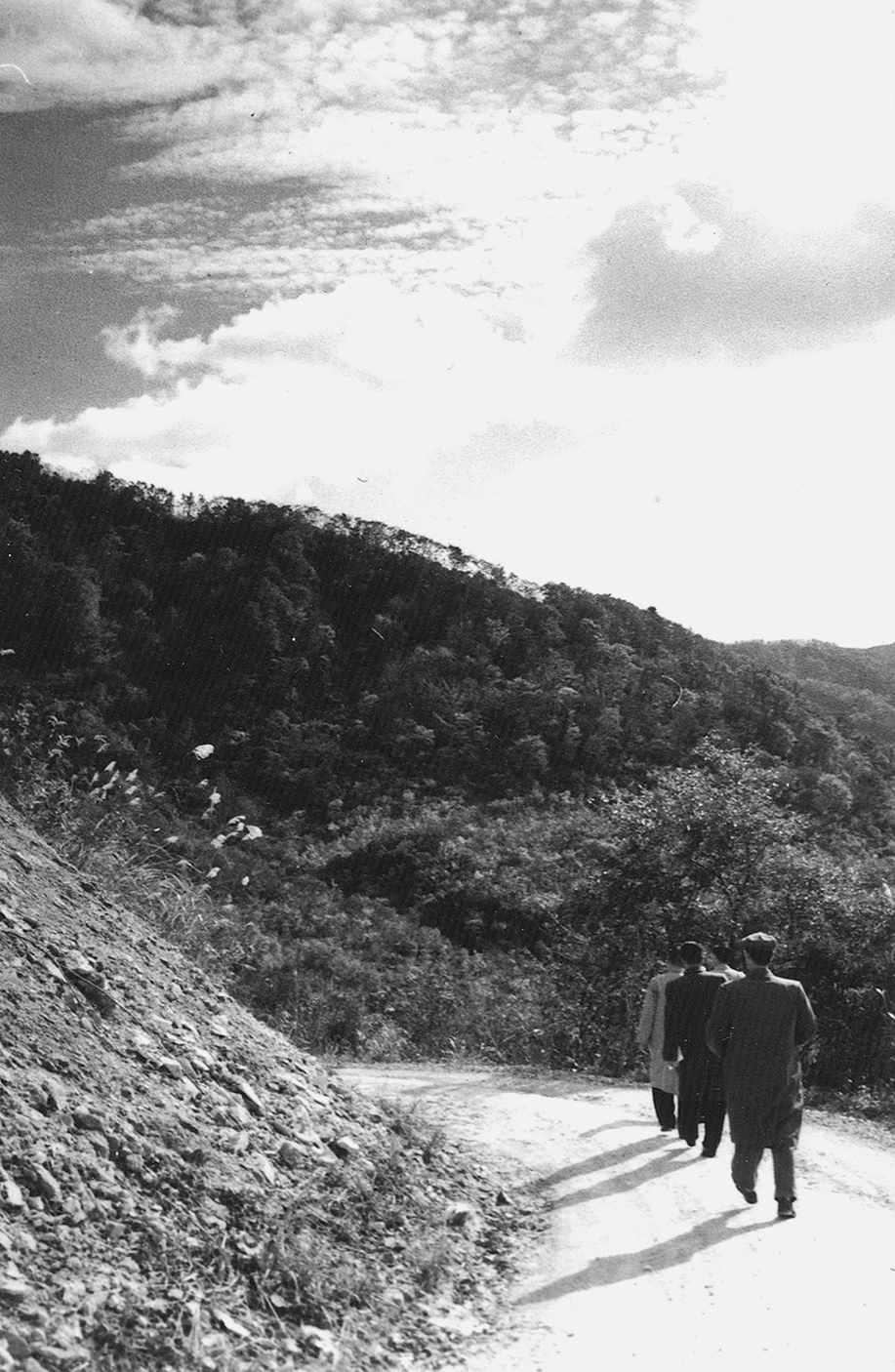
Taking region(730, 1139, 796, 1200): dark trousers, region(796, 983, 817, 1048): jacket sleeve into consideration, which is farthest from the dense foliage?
region(796, 983, 817, 1048): jacket sleeve

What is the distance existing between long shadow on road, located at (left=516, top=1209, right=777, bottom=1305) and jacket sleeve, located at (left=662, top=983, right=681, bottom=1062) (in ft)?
6.41

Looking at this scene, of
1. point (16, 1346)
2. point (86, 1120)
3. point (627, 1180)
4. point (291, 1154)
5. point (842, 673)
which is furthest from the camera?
point (842, 673)

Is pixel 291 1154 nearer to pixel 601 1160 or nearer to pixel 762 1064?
pixel 762 1064

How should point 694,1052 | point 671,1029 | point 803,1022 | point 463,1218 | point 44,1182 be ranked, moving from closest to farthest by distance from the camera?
point 44,1182 < point 463,1218 < point 803,1022 < point 694,1052 < point 671,1029

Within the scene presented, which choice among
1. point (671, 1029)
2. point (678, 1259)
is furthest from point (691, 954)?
point (678, 1259)

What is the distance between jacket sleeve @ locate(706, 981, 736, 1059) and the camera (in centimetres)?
672

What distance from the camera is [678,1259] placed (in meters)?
5.62

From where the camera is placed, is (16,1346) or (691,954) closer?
(16,1346)

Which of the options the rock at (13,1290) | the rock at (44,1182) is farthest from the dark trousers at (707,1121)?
the rock at (13,1290)

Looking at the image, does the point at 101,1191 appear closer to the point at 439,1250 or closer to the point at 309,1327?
the point at 309,1327

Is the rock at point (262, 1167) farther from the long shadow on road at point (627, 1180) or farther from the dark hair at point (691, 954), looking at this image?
the dark hair at point (691, 954)

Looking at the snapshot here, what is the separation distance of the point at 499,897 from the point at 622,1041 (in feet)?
57.9

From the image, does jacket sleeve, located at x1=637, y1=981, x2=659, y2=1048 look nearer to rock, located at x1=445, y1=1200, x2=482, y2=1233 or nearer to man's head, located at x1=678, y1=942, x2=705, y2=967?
man's head, located at x1=678, y1=942, x2=705, y2=967

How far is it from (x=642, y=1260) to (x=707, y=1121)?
2.30m
